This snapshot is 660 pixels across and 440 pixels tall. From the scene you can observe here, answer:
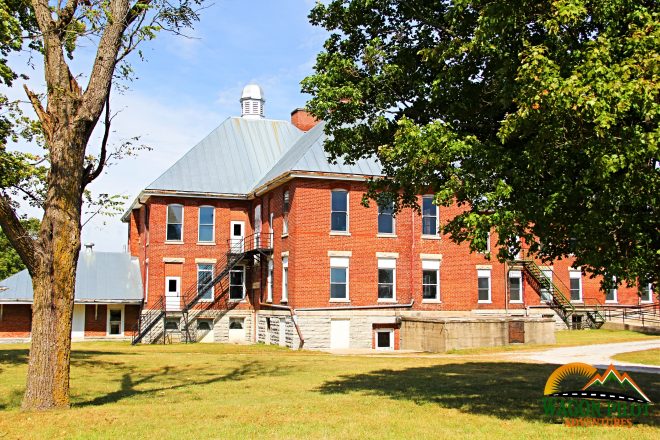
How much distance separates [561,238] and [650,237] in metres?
1.56

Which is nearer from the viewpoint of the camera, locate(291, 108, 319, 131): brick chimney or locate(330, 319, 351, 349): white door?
locate(330, 319, 351, 349): white door

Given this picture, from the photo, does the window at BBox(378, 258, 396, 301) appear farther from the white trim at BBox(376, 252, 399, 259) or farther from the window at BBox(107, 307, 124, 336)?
the window at BBox(107, 307, 124, 336)

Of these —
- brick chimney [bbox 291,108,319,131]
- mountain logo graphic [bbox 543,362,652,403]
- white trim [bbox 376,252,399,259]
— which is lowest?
mountain logo graphic [bbox 543,362,652,403]

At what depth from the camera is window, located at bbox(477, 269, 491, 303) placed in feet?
119

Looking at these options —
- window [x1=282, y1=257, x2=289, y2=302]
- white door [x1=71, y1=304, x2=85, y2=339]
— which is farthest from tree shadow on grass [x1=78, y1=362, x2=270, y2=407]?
white door [x1=71, y1=304, x2=85, y2=339]

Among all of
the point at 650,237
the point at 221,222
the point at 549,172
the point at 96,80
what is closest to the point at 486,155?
the point at 549,172

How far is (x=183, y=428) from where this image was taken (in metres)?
10.5

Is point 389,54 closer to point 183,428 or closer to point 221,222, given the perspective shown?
point 183,428

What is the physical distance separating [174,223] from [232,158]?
538 cm

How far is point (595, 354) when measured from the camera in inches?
977

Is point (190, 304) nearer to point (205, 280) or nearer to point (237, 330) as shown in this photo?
point (205, 280)

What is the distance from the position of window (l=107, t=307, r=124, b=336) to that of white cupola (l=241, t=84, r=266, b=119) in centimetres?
1446

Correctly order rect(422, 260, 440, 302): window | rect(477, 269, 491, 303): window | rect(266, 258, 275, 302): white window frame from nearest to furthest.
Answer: rect(422, 260, 440, 302): window
rect(266, 258, 275, 302): white window frame
rect(477, 269, 491, 303): window

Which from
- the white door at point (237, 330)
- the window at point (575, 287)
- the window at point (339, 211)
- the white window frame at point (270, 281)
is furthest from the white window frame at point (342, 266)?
the window at point (575, 287)
